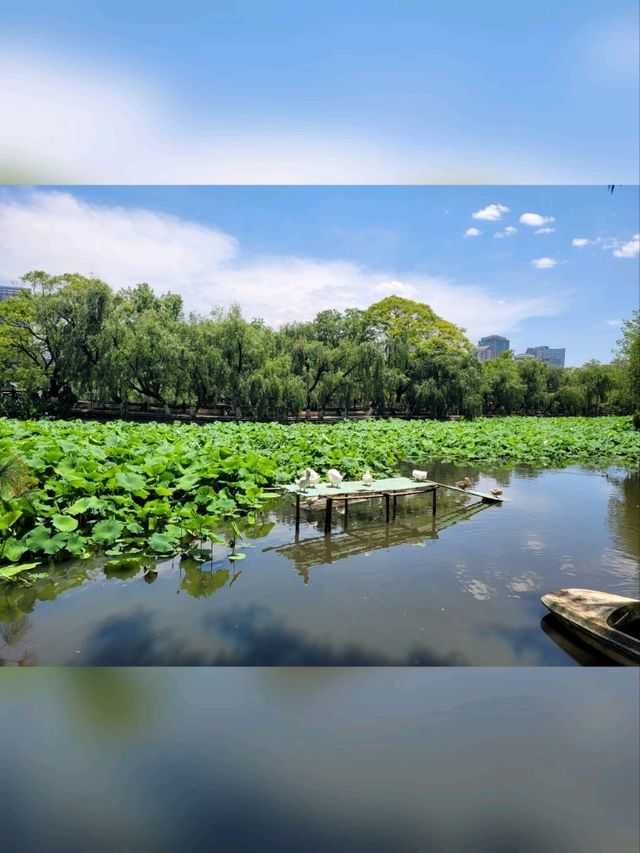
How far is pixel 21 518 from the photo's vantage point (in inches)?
112

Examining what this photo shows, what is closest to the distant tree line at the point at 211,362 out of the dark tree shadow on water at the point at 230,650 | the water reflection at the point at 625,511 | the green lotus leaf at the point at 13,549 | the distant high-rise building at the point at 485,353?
the distant high-rise building at the point at 485,353

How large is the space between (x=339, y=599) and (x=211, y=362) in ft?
27.8

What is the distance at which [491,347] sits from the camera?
19.1m

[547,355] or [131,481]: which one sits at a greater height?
[547,355]

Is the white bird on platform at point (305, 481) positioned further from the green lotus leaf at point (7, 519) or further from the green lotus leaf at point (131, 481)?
the green lotus leaf at point (7, 519)

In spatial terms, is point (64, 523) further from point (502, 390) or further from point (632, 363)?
point (502, 390)

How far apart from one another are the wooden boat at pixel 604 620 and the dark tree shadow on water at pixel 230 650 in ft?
1.53

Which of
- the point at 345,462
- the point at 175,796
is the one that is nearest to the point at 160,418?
the point at 345,462

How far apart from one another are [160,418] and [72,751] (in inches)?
384

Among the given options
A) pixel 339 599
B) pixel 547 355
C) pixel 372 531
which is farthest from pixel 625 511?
pixel 547 355

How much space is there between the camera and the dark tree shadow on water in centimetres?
171

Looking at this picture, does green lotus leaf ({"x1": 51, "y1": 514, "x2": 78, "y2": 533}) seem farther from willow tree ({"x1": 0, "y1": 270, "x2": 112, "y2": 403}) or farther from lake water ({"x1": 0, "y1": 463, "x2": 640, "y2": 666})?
willow tree ({"x1": 0, "y1": 270, "x2": 112, "y2": 403})

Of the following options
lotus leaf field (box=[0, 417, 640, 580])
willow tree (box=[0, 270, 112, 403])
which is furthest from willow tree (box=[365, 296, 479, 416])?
lotus leaf field (box=[0, 417, 640, 580])

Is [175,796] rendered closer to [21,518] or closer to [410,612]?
[410,612]
